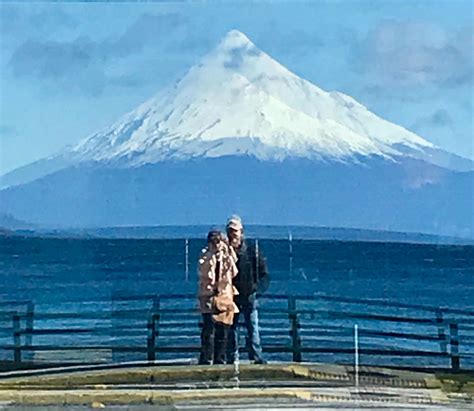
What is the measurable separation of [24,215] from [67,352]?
4.76 feet

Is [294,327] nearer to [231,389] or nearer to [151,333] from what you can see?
[231,389]

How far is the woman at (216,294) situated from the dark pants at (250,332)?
6 centimetres

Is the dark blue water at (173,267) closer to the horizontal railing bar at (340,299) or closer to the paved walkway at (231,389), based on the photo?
the horizontal railing bar at (340,299)

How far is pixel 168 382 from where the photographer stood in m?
15.6

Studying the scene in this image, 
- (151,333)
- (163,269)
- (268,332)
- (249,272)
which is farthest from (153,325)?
(249,272)

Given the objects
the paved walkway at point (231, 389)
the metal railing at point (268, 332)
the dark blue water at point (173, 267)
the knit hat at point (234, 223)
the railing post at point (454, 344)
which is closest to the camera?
the paved walkway at point (231, 389)

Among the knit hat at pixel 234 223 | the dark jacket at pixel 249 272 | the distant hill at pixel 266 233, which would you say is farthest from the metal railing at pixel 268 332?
the knit hat at pixel 234 223

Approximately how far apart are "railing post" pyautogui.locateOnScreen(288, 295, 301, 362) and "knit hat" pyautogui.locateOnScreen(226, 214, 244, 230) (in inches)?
42.9

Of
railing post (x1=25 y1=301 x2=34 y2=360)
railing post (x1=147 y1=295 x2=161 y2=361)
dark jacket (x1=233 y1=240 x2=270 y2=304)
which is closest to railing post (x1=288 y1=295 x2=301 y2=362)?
dark jacket (x1=233 y1=240 x2=270 y2=304)

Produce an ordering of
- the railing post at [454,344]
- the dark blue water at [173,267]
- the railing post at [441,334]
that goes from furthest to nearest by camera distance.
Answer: the railing post at [441,334], the railing post at [454,344], the dark blue water at [173,267]

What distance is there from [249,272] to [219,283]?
290 mm

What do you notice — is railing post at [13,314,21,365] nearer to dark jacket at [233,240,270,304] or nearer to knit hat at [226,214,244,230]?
dark jacket at [233,240,270,304]

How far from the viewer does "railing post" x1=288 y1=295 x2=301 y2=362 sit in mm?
16172

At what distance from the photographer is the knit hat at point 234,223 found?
15.5m
